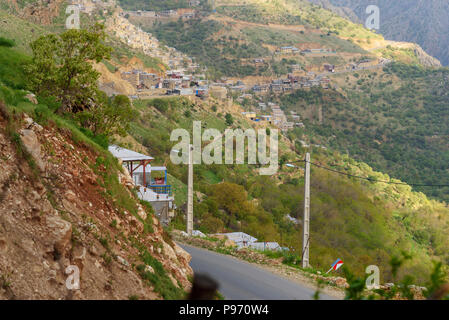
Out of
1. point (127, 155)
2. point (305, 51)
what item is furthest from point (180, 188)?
point (305, 51)

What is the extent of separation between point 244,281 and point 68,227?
5.60m

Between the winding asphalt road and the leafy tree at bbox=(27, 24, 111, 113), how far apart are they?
197 inches

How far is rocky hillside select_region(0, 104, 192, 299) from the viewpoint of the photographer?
19.7ft

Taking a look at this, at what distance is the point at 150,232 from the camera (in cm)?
966

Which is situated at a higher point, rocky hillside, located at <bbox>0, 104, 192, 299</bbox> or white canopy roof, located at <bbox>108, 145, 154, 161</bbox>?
rocky hillside, located at <bbox>0, 104, 192, 299</bbox>

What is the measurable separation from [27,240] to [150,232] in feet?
11.8

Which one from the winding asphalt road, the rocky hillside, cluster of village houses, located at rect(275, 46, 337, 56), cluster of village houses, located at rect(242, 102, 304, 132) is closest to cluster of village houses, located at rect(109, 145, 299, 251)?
the winding asphalt road

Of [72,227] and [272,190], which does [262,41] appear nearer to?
[272,190]

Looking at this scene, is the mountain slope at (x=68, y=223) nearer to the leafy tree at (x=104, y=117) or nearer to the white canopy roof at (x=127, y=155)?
the leafy tree at (x=104, y=117)

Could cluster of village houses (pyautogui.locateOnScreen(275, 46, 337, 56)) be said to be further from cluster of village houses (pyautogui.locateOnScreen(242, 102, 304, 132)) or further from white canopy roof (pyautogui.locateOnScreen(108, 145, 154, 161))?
white canopy roof (pyautogui.locateOnScreen(108, 145, 154, 161))

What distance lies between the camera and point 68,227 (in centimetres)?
670

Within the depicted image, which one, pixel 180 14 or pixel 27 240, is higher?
pixel 180 14

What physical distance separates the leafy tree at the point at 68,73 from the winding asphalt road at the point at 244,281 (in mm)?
5013
